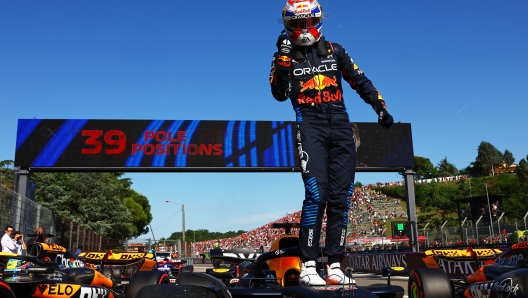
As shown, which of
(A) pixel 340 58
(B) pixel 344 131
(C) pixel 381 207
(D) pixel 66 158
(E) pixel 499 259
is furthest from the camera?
(C) pixel 381 207

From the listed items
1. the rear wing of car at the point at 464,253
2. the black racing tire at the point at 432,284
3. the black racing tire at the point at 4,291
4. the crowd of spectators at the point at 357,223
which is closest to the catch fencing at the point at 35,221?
the black racing tire at the point at 4,291

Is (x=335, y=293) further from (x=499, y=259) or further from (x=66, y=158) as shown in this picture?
(x=66, y=158)

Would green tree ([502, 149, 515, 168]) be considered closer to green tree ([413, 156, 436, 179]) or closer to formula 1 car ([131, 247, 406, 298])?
green tree ([413, 156, 436, 179])

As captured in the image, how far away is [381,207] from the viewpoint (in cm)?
7675

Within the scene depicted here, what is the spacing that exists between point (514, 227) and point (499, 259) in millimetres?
14949

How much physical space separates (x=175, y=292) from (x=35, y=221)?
734 inches

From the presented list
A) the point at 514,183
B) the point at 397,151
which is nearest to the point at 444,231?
the point at 397,151

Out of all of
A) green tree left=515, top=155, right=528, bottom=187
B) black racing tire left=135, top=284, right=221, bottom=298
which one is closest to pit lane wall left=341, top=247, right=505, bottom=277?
black racing tire left=135, top=284, right=221, bottom=298

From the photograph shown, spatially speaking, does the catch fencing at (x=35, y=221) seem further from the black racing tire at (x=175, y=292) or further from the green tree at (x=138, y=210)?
the green tree at (x=138, y=210)

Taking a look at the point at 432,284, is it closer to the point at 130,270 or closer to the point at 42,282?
the point at 42,282

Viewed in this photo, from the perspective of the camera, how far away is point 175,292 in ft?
8.63

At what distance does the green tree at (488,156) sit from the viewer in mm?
144375

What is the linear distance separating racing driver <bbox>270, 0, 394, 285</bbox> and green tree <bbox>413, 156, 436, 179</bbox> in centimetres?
14156

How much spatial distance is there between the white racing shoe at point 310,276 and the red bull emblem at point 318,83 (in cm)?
129
